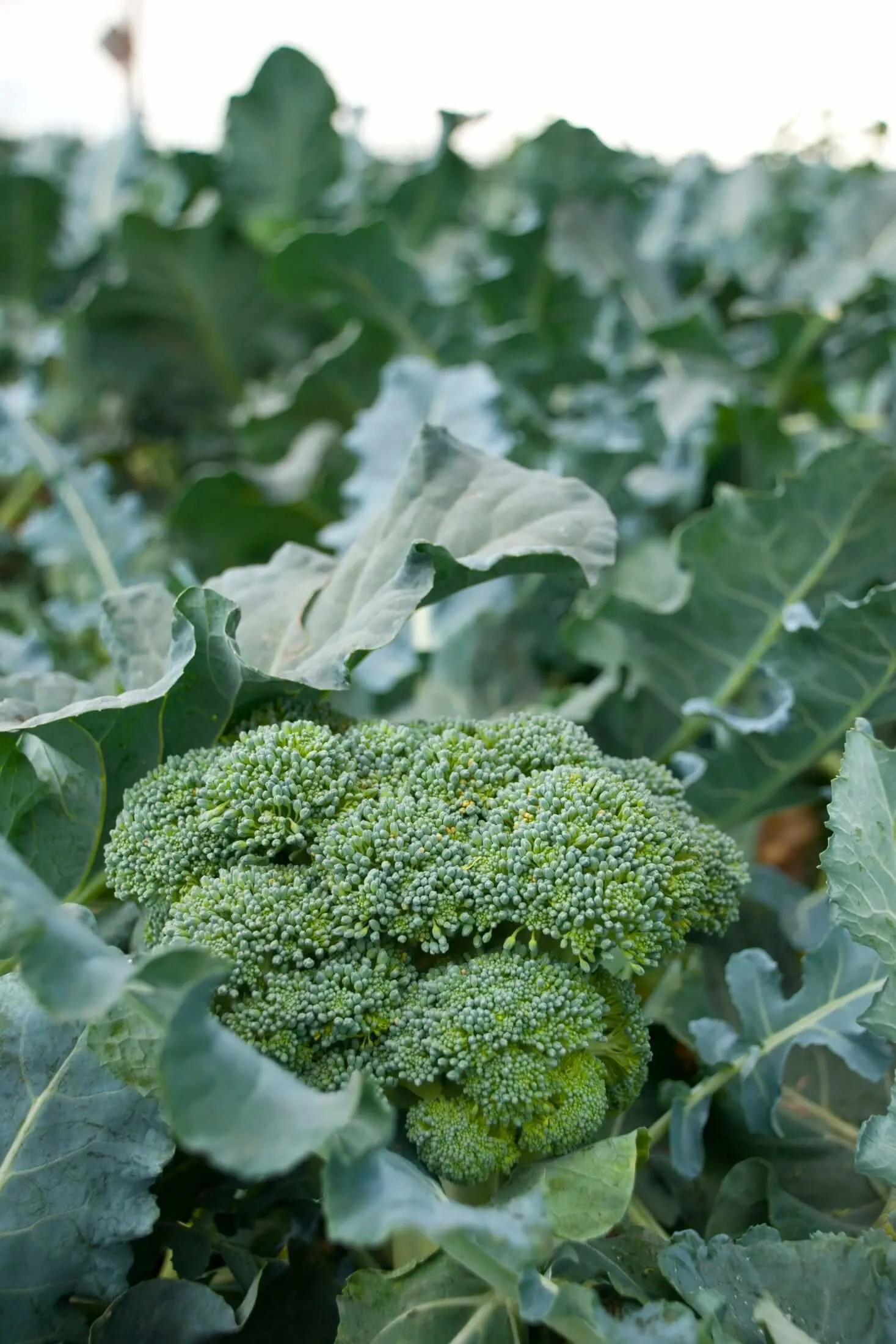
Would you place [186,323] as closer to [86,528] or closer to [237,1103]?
[86,528]

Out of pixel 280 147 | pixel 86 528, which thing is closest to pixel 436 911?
pixel 86 528

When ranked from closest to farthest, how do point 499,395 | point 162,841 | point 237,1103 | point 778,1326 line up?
point 237,1103
point 778,1326
point 162,841
point 499,395

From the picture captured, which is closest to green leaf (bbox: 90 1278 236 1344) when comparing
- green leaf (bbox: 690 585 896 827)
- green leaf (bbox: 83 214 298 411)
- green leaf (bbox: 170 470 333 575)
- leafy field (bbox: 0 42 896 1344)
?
leafy field (bbox: 0 42 896 1344)

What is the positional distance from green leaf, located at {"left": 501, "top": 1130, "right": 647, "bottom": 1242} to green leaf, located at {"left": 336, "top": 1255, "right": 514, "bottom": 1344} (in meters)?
0.06

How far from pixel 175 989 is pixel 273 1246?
1.28 ft

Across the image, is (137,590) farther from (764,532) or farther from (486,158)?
(486,158)

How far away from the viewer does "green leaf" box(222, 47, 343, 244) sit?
1.70m

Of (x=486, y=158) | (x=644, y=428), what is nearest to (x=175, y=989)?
(x=644, y=428)

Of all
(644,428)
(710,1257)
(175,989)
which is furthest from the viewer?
(644,428)

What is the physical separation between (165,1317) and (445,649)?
28.1 inches

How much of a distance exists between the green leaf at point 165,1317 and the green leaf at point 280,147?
1.52m

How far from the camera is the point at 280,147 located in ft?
5.79

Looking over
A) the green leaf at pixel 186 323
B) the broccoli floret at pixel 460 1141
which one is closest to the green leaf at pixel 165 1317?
the broccoli floret at pixel 460 1141

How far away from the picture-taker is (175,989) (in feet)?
1.60
